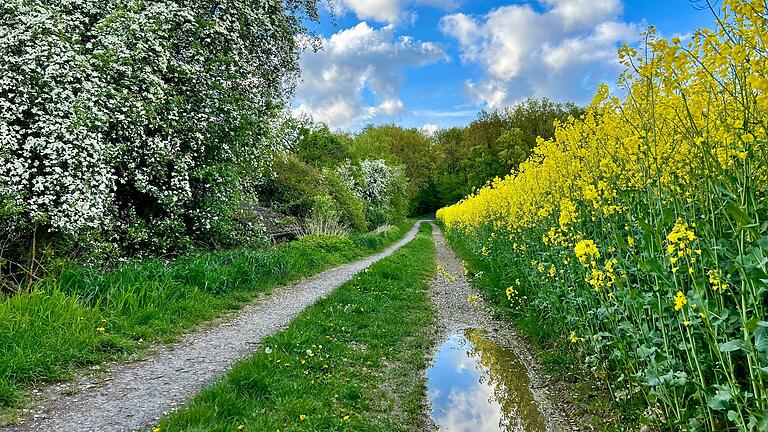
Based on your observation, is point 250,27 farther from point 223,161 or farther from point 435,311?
point 435,311

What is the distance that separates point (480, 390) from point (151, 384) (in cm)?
317

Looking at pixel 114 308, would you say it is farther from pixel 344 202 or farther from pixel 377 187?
pixel 377 187

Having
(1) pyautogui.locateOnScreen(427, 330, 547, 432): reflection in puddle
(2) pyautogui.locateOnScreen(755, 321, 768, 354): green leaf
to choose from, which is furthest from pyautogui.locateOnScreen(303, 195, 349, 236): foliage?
(2) pyautogui.locateOnScreen(755, 321, 768, 354): green leaf

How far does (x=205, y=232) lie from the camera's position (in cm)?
1067

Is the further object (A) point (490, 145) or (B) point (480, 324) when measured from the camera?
(A) point (490, 145)

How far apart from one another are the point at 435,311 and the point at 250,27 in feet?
24.0

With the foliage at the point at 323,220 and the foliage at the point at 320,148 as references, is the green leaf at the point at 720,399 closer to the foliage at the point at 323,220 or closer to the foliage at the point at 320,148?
the foliage at the point at 323,220

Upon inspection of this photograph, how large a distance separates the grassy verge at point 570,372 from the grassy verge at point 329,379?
1.33 m

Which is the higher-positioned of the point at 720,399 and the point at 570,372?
the point at 720,399

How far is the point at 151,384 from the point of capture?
451cm

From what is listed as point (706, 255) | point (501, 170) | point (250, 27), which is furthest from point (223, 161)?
point (501, 170)

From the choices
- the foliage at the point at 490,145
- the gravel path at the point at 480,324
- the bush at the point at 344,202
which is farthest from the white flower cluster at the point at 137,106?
the foliage at the point at 490,145

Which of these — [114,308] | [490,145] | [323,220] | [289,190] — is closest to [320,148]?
[289,190]

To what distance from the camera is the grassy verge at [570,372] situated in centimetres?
381
